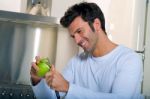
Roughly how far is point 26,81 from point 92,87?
2.47 ft

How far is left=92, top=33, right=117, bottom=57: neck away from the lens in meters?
1.24

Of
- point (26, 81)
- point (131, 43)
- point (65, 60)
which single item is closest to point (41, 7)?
point (65, 60)

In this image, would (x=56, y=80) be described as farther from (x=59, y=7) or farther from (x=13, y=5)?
(x=13, y=5)

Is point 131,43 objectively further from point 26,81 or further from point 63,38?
point 26,81

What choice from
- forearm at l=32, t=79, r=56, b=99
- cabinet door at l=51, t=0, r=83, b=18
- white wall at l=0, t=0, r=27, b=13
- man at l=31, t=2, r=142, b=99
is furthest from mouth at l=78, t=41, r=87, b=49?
white wall at l=0, t=0, r=27, b=13

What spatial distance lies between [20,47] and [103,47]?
0.79m

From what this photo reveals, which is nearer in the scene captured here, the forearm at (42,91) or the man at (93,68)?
the man at (93,68)

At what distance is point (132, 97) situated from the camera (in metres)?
1.08

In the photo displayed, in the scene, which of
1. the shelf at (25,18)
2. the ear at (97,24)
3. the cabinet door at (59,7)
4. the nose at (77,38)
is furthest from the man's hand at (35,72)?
the cabinet door at (59,7)

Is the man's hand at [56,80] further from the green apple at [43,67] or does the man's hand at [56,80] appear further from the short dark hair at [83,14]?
the short dark hair at [83,14]

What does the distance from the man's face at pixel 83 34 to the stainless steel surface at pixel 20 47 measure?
0.61m

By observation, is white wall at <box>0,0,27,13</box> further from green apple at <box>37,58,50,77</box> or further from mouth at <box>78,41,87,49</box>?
green apple at <box>37,58,50,77</box>

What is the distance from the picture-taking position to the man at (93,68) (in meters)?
1.01

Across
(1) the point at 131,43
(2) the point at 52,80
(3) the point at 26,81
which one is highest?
(1) the point at 131,43
